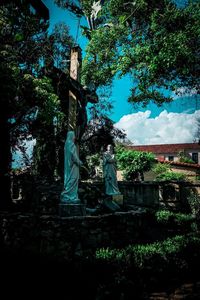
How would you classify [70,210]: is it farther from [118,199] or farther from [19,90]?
[19,90]

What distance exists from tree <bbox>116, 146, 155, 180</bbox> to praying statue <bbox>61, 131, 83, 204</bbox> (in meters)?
13.7

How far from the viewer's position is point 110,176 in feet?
34.2

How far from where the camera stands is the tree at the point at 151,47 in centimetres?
1147

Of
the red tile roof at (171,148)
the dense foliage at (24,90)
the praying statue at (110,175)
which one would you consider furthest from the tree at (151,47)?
the red tile roof at (171,148)

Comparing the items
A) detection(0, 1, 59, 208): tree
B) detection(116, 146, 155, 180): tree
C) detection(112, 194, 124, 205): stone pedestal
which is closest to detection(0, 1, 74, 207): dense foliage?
detection(0, 1, 59, 208): tree

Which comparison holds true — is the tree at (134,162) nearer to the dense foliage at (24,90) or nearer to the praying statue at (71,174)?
the dense foliage at (24,90)

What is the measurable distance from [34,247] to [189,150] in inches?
1698

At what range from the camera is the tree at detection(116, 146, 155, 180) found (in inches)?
857

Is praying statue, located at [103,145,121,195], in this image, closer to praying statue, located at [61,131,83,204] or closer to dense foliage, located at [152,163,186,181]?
praying statue, located at [61,131,83,204]

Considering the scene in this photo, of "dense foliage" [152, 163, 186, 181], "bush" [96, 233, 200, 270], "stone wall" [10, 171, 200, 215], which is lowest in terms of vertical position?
"bush" [96, 233, 200, 270]

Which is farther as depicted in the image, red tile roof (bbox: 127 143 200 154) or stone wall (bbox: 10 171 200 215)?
red tile roof (bbox: 127 143 200 154)

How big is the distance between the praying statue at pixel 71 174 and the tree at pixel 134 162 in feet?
44.8

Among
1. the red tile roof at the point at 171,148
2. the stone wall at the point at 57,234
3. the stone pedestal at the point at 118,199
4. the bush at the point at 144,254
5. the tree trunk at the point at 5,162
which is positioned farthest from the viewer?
the red tile roof at the point at 171,148

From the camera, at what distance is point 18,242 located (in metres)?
7.28
